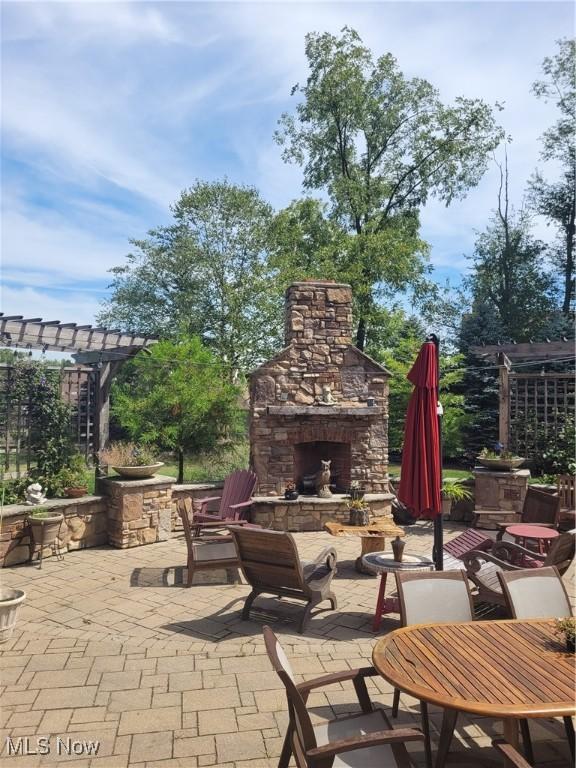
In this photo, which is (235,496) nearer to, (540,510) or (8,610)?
(8,610)

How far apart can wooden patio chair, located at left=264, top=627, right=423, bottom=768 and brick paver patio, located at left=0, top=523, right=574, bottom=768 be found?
0.57 meters

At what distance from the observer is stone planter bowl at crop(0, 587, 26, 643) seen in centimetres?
438

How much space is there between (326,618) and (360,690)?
2291 mm

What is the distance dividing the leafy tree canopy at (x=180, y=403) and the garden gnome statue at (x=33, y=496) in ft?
7.79

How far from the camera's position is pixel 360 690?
9.39 ft

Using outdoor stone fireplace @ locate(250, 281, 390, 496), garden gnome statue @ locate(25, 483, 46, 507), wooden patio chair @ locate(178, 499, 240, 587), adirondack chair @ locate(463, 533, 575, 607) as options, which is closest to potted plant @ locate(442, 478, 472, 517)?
outdoor stone fireplace @ locate(250, 281, 390, 496)

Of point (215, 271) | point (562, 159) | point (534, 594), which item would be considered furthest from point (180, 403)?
point (562, 159)

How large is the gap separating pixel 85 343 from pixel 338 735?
843 centimetres

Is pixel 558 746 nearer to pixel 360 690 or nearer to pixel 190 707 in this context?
pixel 360 690

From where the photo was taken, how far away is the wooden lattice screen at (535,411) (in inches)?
398

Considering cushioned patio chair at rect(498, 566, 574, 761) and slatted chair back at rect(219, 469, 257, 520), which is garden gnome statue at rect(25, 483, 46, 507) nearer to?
slatted chair back at rect(219, 469, 257, 520)

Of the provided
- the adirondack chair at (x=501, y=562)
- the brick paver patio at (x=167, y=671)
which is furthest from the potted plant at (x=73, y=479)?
the adirondack chair at (x=501, y=562)

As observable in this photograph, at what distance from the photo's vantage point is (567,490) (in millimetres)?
8547

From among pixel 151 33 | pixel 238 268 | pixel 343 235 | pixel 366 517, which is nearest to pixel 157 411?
pixel 366 517
